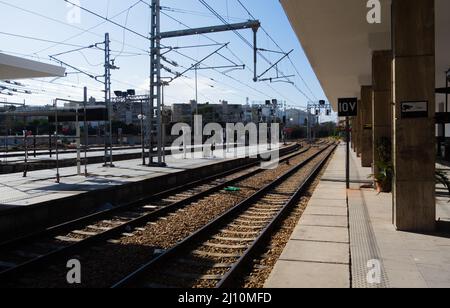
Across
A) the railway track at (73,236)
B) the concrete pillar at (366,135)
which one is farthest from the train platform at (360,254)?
the concrete pillar at (366,135)

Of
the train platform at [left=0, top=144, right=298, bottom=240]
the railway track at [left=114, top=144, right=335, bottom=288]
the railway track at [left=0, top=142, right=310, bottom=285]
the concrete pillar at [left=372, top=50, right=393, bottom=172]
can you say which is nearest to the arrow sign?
the concrete pillar at [left=372, top=50, right=393, bottom=172]

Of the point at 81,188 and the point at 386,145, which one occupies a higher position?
the point at 386,145

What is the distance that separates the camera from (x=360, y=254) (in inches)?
273

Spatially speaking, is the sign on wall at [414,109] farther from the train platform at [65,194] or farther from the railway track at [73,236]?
the train platform at [65,194]

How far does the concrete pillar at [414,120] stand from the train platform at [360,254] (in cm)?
48

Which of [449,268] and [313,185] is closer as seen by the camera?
[449,268]

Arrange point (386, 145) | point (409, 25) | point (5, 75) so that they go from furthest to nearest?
1. point (5, 75)
2. point (386, 145)
3. point (409, 25)

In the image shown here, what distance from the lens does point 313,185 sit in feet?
58.9

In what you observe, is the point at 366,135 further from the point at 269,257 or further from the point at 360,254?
the point at 360,254

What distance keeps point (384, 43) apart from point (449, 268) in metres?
11.4

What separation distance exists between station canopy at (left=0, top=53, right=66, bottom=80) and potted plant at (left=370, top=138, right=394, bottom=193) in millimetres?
11804

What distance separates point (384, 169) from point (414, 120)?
4.23 m
